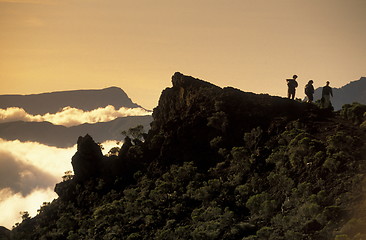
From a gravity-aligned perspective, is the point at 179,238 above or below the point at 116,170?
below

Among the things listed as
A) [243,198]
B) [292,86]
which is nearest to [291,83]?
[292,86]

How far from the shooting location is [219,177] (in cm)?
5528

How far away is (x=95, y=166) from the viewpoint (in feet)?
227

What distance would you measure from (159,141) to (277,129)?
17.3 m

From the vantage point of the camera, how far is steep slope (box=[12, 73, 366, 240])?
41.5 meters

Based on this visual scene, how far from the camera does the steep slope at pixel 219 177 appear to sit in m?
41.5

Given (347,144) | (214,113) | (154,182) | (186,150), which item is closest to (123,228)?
(154,182)

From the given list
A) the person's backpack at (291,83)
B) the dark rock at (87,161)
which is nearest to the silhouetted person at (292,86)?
the person's backpack at (291,83)

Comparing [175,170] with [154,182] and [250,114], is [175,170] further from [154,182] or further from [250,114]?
[250,114]

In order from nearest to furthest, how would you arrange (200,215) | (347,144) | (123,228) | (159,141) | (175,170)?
1. (347,144)
2. (200,215)
3. (123,228)
4. (175,170)
5. (159,141)

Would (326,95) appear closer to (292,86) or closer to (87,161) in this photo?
(292,86)

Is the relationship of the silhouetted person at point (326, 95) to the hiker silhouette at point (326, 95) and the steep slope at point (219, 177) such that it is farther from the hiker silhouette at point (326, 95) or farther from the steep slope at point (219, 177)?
the steep slope at point (219, 177)

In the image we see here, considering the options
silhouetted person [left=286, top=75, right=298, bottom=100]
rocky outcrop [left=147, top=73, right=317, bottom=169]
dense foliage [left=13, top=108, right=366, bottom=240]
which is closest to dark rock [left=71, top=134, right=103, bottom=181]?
dense foliage [left=13, top=108, right=366, bottom=240]

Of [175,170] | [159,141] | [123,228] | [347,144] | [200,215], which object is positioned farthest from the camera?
[159,141]
